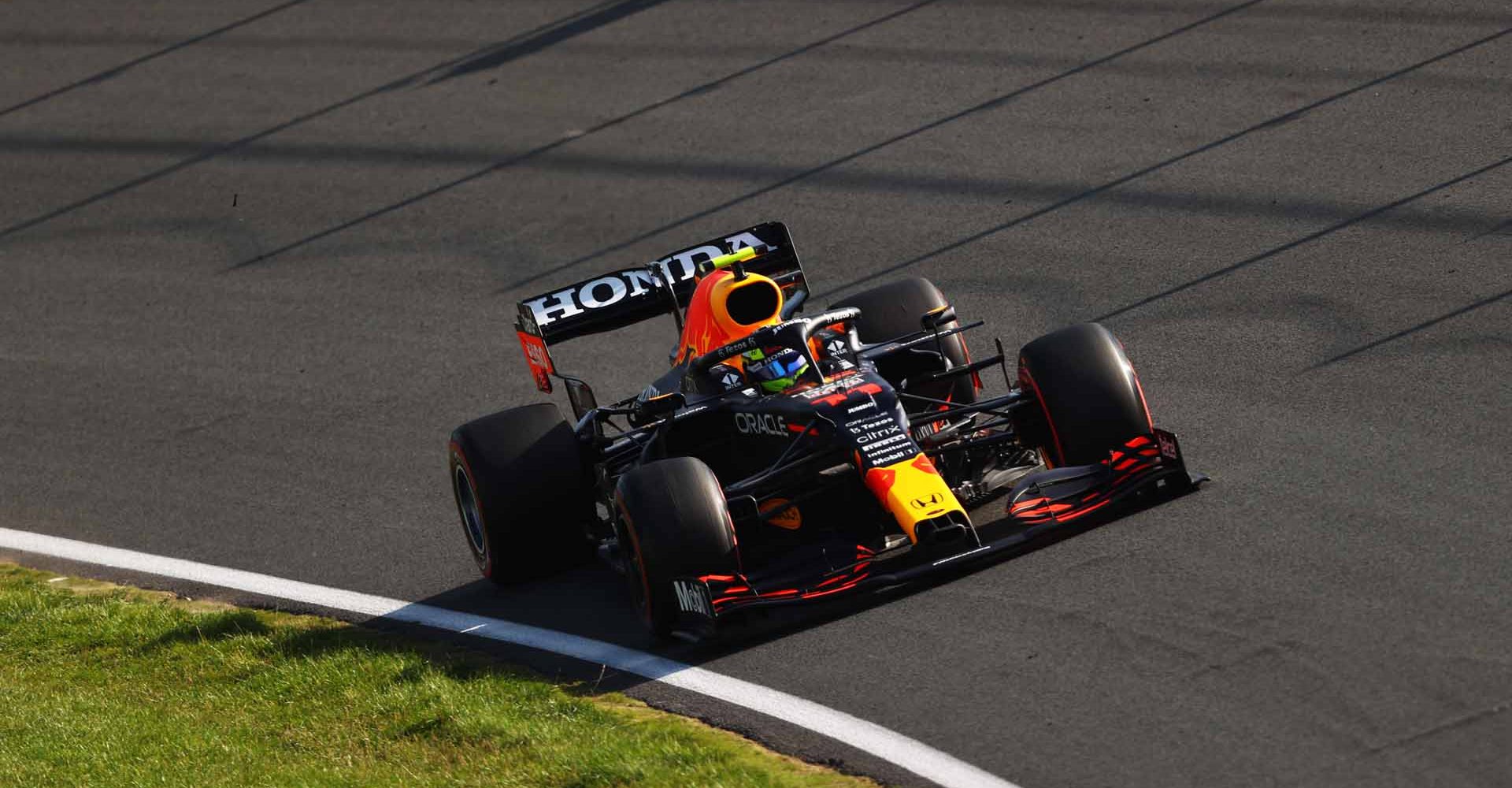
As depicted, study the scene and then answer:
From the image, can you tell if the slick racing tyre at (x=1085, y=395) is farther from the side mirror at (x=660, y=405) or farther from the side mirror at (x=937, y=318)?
the side mirror at (x=660, y=405)

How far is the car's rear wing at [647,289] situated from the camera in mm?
11281

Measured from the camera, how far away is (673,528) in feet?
28.4

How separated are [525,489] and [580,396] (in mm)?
1238

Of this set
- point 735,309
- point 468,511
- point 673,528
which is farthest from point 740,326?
point 468,511

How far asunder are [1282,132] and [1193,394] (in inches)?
208

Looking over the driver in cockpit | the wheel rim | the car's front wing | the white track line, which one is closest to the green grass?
the white track line

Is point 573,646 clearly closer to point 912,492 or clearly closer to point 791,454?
point 791,454

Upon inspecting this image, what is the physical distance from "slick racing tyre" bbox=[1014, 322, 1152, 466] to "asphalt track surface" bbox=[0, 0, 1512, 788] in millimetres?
530

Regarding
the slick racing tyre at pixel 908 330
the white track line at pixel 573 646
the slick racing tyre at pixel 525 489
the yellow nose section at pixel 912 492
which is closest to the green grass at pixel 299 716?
the white track line at pixel 573 646

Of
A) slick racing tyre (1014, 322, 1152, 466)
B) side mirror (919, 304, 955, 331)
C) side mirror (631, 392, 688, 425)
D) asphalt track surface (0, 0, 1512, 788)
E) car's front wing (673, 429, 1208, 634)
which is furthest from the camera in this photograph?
side mirror (919, 304, 955, 331)

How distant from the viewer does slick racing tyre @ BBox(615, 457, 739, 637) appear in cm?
864

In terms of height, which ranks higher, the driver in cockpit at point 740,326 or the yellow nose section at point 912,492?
the driver in cockpit at point 740,326

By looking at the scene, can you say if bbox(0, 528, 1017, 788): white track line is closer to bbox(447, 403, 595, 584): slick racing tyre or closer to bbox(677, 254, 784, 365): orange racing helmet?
bbox(447, 403, 595, 584): slick racing tyre

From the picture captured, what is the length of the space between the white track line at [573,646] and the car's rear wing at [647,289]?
6.10 ft
